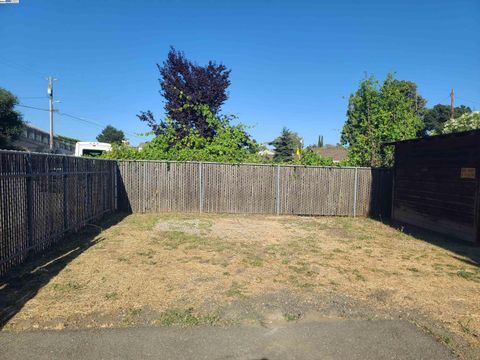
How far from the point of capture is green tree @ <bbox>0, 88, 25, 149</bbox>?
89.2ft

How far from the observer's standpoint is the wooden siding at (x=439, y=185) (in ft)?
26.6

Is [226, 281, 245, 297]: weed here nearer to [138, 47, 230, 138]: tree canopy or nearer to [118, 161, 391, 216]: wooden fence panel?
[118, 161, 391, 216]: wooden fence panel

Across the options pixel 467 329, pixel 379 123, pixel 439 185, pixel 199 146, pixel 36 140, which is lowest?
pixel 467 329

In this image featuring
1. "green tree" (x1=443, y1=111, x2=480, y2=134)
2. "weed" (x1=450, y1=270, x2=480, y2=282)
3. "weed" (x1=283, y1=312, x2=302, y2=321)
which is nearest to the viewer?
"weed" (x1=283, y1=312, x2=302, y2=321)

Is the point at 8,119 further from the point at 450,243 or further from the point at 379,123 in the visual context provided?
the point at 450,243

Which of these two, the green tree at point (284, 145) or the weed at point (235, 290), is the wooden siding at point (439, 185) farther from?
the green tree at point (284, 145)

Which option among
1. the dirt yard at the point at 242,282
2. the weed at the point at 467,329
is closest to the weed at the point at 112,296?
the dirt yard at the point at 242,282

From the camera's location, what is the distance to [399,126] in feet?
50.3

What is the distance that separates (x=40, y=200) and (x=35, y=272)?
159 cm

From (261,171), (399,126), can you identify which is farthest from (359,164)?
(261,171)

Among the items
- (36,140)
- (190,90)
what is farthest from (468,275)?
(36,140)

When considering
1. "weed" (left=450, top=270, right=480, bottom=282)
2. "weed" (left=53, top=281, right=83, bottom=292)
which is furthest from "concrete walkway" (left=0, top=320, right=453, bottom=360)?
"weed" (left=450, top=270, right=480, bottom=282)

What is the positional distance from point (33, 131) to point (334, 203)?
49.9m

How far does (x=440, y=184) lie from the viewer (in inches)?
361
